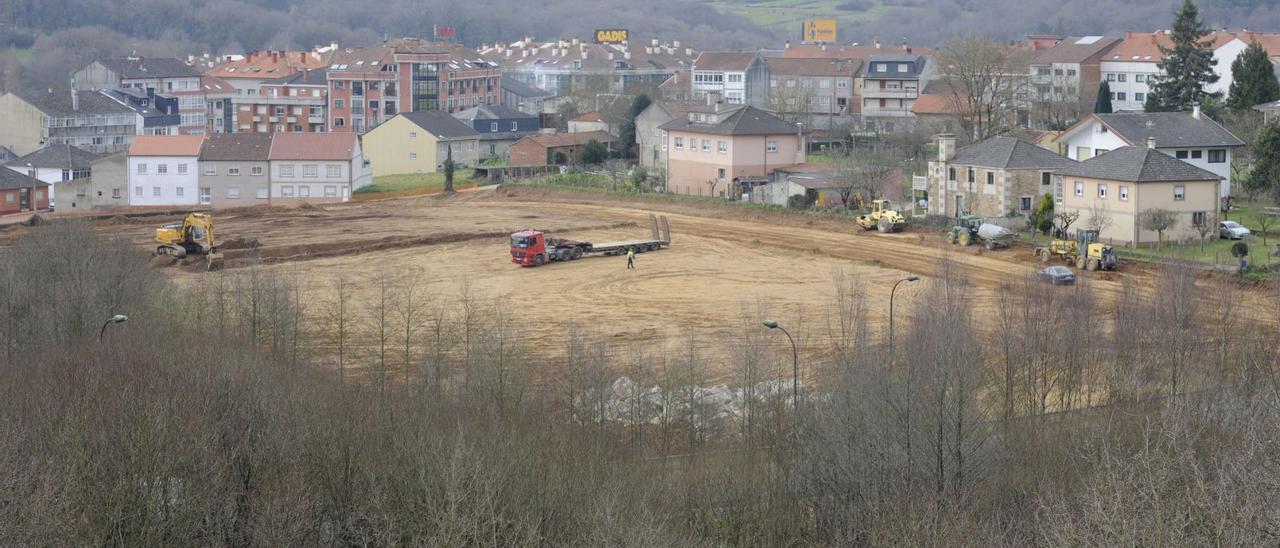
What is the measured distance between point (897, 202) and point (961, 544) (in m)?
39.2

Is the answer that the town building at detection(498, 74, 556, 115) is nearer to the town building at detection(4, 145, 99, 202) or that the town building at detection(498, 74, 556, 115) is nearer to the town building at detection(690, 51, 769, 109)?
the town building at detection(690, 51, 769, 109)

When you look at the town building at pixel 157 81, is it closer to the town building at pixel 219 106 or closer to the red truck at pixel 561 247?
the town building at pixel 219 106

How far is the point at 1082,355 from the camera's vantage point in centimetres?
2927

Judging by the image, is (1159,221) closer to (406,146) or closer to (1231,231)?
(1231,231)

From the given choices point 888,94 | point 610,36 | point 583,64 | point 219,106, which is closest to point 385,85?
point 219,106

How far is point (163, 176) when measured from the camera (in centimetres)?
6494

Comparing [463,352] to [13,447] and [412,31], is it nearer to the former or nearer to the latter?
[13,447]

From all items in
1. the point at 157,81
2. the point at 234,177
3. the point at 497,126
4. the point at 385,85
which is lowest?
the point at 234,177

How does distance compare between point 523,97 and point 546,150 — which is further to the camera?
point 523,97

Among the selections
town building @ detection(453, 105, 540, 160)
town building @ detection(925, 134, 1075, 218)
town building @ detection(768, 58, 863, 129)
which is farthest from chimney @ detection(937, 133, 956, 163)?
town building @ detection(768, 58, 863, 129)

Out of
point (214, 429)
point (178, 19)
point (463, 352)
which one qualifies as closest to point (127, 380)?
point (214, 429)

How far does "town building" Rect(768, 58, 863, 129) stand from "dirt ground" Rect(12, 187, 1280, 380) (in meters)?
29.1

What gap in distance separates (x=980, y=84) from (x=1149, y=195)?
928 inches

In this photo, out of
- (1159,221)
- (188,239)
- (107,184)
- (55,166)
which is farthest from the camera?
(55,166)
